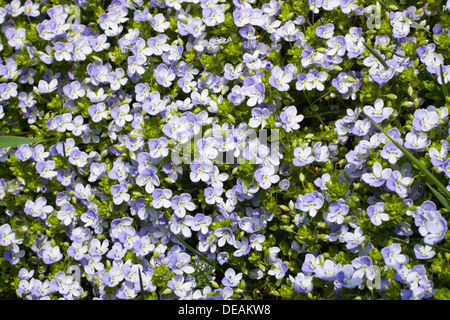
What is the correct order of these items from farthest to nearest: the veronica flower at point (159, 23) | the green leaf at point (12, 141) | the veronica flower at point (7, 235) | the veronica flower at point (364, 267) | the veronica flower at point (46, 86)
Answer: the veronica flower at point (46, 86), the veronica flower at point (159, 23), the veronica flower at point (7, 235), the green leaf at point (12, 141), the veronica flower at point (364, 267)

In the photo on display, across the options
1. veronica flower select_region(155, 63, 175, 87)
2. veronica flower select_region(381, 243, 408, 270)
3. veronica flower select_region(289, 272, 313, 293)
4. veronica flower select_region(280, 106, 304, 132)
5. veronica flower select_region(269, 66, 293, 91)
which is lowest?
veronica flower select_region(289, 272, 313, 293)

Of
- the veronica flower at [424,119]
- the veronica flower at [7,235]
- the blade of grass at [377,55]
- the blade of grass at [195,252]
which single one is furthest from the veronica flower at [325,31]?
the veronica flower at [7,235]

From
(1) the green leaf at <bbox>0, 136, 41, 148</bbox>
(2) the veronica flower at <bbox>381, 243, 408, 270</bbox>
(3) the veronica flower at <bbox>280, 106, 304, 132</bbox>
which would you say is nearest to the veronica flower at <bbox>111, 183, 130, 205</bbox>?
(1) the green leaf at <bbox>0, 136, 41, 148</bbox>

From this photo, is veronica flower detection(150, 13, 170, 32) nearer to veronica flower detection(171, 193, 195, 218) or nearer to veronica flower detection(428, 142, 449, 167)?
veronica flower detection(171, 193, 195, 218)

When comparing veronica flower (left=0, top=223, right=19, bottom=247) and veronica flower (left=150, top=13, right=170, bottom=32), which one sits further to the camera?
veronica flower (left=150, top=13, right=170, bottom=32)

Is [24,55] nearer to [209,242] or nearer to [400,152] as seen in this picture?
[209,242]

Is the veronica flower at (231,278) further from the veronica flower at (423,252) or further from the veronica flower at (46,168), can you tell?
the veronica flower at (46,168)

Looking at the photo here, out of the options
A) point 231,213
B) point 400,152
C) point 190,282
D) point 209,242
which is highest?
point 400,152

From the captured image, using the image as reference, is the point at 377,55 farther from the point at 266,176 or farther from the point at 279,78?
the point at 266,176

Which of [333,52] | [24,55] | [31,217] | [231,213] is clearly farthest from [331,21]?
[31,217]
